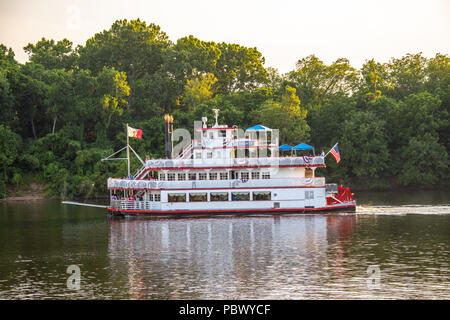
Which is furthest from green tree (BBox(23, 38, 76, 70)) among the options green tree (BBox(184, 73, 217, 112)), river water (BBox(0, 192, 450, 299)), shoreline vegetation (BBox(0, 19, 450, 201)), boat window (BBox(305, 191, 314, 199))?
boat window (BBox(305, 191, 314, 199))

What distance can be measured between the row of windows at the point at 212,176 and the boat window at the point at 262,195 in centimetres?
164

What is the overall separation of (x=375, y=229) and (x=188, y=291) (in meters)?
23.6

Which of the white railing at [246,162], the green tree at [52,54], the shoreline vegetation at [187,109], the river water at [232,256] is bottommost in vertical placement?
the river water at [232,256]

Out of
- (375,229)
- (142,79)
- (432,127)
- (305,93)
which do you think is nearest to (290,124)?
(305,93)

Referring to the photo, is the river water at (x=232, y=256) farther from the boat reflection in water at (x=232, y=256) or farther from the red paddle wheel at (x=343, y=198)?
the red paddle wheel at (x=343, y=198)

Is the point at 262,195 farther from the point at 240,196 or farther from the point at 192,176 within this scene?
the point at 192,176

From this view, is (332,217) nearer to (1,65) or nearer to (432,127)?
(432,127)

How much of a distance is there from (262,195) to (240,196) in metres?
2.20

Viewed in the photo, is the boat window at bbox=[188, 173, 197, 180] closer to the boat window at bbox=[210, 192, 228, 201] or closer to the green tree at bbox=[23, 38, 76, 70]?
the boat window at bbox=[210, 192, 228, 201]

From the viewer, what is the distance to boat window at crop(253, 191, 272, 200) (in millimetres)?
59312

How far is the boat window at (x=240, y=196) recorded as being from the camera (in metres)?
59.4

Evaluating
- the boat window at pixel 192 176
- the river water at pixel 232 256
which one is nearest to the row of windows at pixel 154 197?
the river water at pixel 232 256

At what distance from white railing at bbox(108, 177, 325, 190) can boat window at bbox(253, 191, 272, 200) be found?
81 cm

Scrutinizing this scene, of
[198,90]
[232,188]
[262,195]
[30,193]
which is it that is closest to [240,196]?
[232,188]
